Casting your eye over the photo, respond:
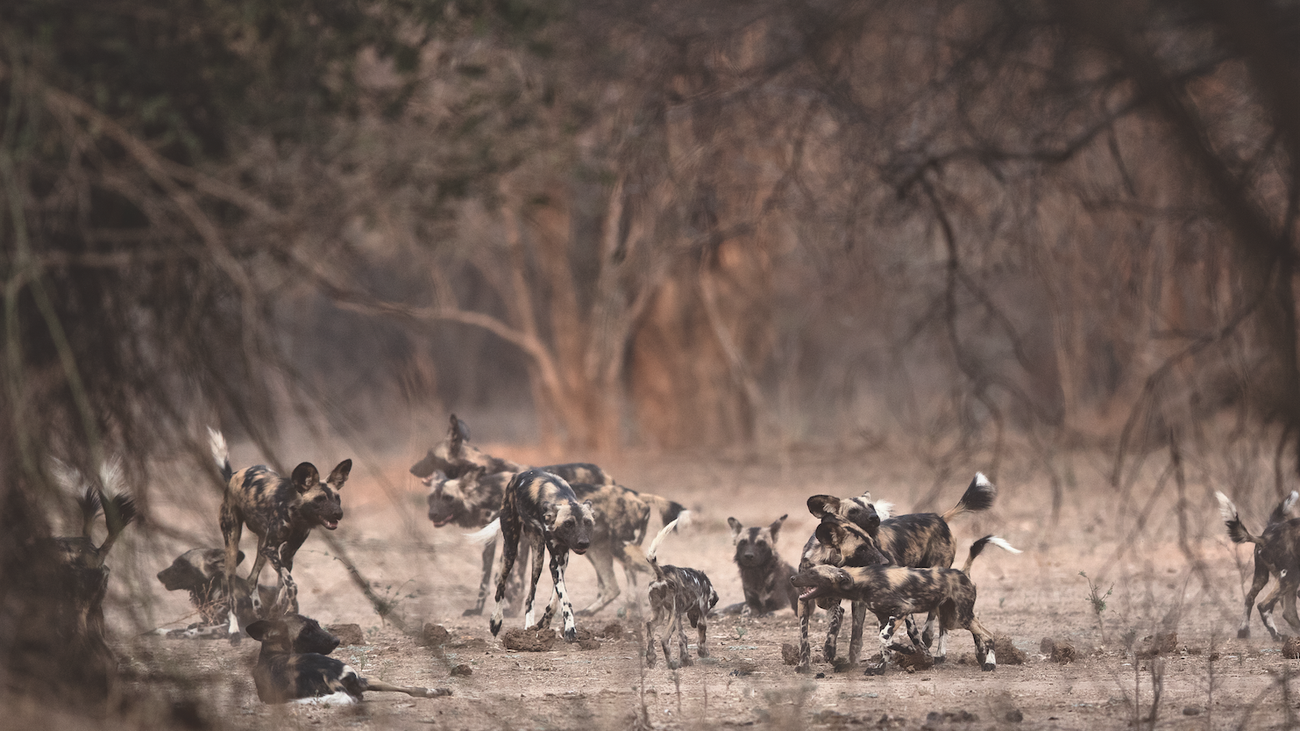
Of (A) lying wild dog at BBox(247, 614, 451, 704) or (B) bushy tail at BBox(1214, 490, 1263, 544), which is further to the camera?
(B) bushy tail at BBox(1214, 490, 1263, 544)

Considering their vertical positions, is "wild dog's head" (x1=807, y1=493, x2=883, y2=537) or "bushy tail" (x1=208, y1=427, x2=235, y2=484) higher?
"bushy tail" (x1=208, y1=427, x2=235, y2=484)

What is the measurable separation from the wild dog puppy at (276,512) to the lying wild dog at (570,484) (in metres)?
1.35

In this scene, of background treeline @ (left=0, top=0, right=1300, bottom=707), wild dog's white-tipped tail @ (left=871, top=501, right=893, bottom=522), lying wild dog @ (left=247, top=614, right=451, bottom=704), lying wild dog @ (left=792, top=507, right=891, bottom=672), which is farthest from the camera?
wild dog's white-tipped tail @ (left=871, top=501, right=893, bottom=522)

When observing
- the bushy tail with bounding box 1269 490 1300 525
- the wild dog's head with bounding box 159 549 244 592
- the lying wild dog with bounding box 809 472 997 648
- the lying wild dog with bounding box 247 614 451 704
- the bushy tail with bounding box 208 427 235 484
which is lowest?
the lying wild dog with bounding box 247 614 451 704

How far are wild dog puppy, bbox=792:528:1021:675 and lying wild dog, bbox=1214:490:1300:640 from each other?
1354 millimetres

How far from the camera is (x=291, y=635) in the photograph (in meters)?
4.80

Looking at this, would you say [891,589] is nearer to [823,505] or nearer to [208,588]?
[823,505]

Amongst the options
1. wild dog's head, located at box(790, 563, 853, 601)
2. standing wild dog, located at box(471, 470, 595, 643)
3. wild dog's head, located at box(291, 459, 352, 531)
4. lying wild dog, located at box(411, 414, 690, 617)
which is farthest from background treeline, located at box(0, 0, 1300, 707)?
standing wild dog, located at box(471, 470, 595, 643)

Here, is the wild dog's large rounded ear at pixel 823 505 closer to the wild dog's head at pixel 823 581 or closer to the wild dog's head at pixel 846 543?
the wild dog's head at pixel 846 543

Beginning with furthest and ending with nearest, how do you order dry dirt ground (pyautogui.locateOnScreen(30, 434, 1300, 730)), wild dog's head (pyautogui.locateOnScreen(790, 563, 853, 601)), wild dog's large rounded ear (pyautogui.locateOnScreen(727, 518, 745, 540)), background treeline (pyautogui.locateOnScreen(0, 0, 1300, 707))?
wild dog's large rounded ear (pyautogui.locateOnScreen(727, 518, 745, 540))
wild dog's head (pyautogui.locateOnScreen(790, 563, 853, 601))
dry dirt ground (pyautogui.locateOnScreen(30, 434, 1300, 730))
background treeline (pyautogui.locateOnScreen(0, 0, 1300, 707))

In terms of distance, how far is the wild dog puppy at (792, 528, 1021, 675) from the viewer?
5.15m

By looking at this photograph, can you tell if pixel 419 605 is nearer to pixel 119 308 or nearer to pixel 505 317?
pixel 119 308

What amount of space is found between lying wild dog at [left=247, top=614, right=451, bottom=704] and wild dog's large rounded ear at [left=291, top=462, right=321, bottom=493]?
1025mm

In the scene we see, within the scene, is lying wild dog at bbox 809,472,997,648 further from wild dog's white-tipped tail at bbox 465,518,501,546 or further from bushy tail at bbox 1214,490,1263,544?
wild dog's white-tipped tail at bbox 465,518,501,546
